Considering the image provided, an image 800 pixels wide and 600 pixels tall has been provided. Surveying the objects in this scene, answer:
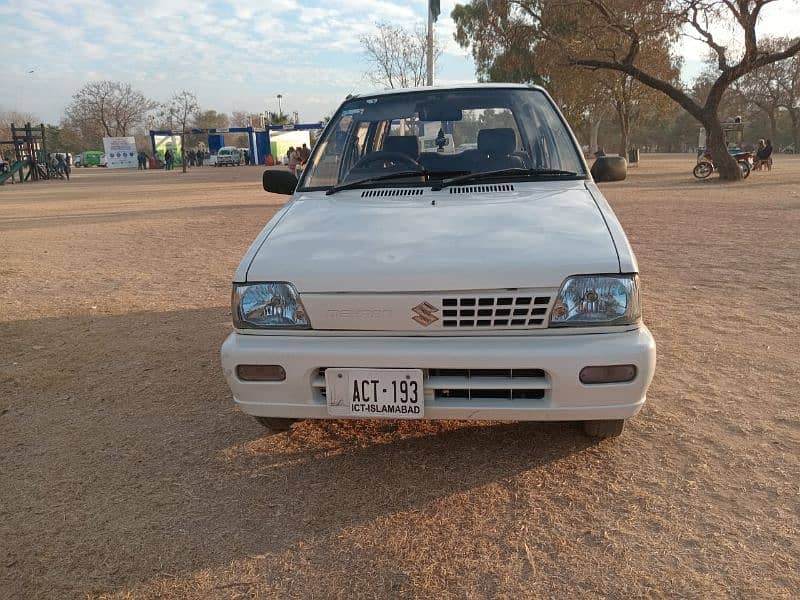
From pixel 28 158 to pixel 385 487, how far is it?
4038cm

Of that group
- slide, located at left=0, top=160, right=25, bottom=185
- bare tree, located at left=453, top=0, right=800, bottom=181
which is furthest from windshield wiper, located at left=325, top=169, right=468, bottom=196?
slide, located at left=0, top=160, right=25, bottom=185

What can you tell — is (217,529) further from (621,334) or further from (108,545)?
(621,334)

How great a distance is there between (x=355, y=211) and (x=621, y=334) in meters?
1.38

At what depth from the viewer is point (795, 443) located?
9.50 feet

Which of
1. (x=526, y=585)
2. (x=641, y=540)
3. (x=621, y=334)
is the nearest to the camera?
(x=526, y=585)

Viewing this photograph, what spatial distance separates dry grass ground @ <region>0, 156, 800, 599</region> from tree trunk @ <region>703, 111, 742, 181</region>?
16.8 metres

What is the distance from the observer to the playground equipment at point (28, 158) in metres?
33.8

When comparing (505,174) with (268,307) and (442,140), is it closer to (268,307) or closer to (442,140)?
(442,140)

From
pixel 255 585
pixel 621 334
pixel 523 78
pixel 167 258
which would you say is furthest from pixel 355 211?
pixel 523 78

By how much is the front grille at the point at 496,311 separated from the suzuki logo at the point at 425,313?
4cm

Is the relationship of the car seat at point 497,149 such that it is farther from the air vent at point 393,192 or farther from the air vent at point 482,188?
the air vent at point 393,192

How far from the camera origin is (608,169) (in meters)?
3.76

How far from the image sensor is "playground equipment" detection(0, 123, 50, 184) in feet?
111

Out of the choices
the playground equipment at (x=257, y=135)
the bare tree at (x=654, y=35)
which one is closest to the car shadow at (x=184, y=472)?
the bare tree at (x=654, y=35)
